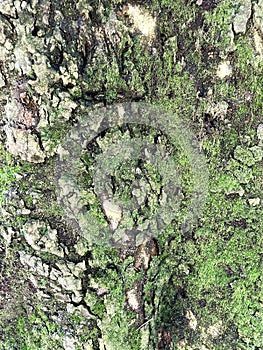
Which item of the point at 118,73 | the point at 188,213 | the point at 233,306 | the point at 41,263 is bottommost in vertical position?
the point at 233,306

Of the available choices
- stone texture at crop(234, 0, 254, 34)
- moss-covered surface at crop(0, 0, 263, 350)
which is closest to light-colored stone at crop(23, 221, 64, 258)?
moss-covered surface at crop(0, 0, 263, 350)

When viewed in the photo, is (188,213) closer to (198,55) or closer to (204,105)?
(204,105)

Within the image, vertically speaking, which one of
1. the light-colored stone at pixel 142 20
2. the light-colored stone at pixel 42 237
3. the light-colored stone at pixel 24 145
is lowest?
the light-colored stone at pixel 42 237

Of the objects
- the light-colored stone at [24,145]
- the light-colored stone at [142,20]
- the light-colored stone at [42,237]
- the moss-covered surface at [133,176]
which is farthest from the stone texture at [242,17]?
the light-colored stone at [42,237]

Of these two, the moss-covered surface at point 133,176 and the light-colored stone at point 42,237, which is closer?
the moss-covered surface at point 133,176

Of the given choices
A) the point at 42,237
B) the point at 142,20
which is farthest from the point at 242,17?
the point at 42,237

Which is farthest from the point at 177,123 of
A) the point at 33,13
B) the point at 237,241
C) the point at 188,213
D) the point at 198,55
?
the point at 33,13

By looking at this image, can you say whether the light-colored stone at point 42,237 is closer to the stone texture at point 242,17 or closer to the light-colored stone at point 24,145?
the light-colored stone at point 24,145

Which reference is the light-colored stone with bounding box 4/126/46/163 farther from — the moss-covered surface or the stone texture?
the stone texture
